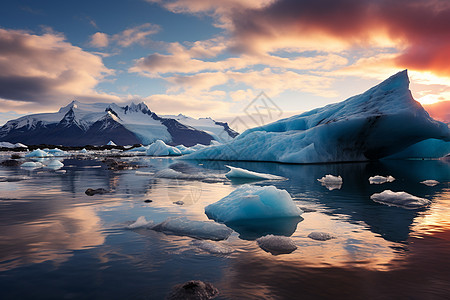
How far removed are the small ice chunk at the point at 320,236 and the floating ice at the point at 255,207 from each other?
152 centimetres

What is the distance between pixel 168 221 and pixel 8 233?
107 inches

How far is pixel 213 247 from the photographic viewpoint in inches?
175

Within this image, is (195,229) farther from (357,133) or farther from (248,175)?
(357,133)

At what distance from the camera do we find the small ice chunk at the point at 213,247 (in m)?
4.34

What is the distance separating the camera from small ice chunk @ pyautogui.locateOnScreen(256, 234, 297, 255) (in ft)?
14.7

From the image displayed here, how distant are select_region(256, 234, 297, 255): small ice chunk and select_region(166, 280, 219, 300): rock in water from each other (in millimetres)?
1478

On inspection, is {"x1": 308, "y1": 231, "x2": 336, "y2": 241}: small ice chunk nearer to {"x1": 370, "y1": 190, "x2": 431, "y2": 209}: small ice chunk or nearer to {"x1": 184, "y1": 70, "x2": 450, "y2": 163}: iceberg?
{"x1": 370, "y1": 190, "x2": 431, "y2": 209}: small ice chunk

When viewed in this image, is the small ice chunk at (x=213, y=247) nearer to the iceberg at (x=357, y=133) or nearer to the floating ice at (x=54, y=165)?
the iceberg at (x=357, y=133)

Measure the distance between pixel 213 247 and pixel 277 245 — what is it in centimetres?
96

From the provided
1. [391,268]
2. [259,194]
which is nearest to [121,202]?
[259,194]

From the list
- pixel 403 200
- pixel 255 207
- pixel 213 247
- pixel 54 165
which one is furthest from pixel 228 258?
pixel 54 165

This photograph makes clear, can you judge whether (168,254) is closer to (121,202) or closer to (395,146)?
(121,202)

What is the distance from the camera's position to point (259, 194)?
679 centimetres

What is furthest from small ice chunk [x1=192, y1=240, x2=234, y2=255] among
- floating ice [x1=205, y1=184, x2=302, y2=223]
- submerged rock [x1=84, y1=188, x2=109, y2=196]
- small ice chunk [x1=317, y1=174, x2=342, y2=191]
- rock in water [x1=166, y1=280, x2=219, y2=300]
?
small ice chunk [x1=317, y1=174, x2=342, y2=191]
